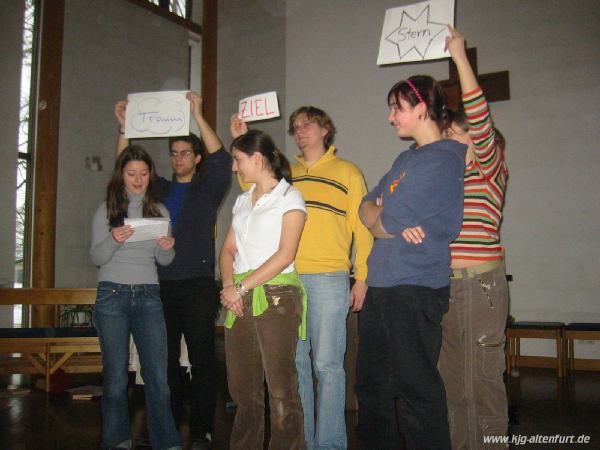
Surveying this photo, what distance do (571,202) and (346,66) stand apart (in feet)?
9.51

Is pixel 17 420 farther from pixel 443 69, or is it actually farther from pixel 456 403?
pixel 443 69

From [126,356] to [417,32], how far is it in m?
1.75

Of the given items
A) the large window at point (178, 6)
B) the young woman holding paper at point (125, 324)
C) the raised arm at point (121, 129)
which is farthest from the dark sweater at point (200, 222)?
the large window at point (178, 6)

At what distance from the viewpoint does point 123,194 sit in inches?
91.3

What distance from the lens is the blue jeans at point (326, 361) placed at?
2111 millimetres

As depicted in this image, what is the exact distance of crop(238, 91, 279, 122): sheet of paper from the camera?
2447mm

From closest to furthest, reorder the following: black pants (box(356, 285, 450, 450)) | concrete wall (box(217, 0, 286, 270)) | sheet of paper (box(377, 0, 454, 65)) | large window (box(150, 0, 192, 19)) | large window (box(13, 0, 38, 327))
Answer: black pants (box(356, 285, 450, 450)) → sheet of paper (box(377, 0, 454, 65)) → large window (box(13, 0, 38, 327)) → concrete wall (box(217, 0, 286, 270)) → large window (box(150, 0, 192, 19))

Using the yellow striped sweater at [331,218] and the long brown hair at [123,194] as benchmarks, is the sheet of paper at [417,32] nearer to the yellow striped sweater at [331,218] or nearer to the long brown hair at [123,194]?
the yellow striped sweater at [331,218]

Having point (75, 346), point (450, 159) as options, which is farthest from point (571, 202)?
point (75, 346)

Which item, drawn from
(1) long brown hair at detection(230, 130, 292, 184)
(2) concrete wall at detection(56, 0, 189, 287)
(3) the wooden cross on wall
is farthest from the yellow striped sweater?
(2) concrete wall at detection(56, 0, 189, 287)

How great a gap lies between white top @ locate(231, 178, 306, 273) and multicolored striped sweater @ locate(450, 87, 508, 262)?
0.59m

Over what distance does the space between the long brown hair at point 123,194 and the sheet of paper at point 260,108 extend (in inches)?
20.3

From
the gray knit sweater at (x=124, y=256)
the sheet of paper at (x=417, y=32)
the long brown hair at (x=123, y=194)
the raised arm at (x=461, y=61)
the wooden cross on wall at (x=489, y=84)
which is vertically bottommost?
the gray knit sweater at (x=124, y=256)

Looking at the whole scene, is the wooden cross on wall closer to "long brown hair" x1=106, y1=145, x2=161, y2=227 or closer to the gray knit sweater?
"long brown hair" x1=106, y1=145, x2=161, y2=227
